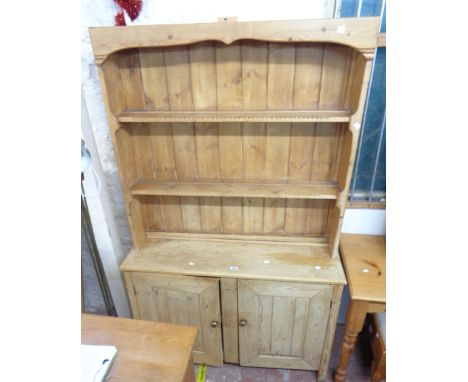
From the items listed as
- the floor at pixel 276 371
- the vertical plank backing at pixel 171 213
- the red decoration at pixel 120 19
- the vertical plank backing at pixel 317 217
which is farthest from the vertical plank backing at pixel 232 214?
the red decoration at pixel 120 19

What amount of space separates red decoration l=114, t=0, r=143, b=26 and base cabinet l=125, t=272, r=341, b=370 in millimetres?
1256

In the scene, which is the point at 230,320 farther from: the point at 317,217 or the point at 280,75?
the point at 280,75

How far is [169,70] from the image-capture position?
1.35 m

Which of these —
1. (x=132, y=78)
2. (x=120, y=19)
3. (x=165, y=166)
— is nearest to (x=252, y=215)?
(x=165, y=166)

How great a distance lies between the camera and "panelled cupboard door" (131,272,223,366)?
1.51 m

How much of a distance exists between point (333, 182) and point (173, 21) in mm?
1110

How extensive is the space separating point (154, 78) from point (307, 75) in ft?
2.38

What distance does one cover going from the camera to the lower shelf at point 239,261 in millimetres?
1441

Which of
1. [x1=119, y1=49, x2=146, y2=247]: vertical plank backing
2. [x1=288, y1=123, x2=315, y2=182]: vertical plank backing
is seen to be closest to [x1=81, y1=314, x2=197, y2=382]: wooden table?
[x1=119, y1=49, x2=146, y2=247]: vertical plank backing

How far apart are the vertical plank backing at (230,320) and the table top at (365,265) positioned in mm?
597

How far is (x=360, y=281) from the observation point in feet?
4.66

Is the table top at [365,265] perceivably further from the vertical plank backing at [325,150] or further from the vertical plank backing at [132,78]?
the vertical plank backing at [132,78]
